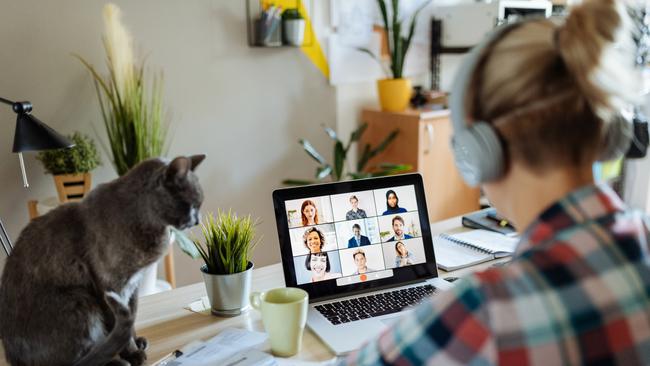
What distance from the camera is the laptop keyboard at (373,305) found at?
1.29m

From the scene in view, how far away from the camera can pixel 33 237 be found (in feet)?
3.26

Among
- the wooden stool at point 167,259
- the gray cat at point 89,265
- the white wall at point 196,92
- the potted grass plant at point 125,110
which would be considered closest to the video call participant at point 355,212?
the gray cat at point 89,265

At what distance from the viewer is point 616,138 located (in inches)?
28.4

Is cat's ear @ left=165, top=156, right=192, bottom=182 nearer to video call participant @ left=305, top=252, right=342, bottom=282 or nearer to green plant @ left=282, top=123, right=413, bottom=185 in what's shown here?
video call participant @ left=305, top=252, right=342, bottom=282

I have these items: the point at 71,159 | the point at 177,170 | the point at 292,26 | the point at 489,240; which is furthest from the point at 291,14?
the point at 177,170

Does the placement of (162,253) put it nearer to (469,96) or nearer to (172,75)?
(469,96)

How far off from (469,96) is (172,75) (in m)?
2.15

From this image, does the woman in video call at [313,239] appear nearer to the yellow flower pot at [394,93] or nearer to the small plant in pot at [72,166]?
the small plant in pot at [72,166]

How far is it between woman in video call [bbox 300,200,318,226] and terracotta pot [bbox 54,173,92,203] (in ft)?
4.17

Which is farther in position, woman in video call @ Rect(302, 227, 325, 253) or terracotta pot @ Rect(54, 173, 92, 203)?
terracotta pot @ Rect(54, 173, 92, 203)

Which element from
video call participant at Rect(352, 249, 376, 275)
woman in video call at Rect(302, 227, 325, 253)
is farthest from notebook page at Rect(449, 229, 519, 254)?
woman in video call at Rect(302, 227, 325, 253)

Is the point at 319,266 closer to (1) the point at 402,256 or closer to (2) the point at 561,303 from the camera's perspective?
(1) the point at 402,256

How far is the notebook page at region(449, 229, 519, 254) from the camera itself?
1.69 meters

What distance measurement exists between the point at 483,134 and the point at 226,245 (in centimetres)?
73
